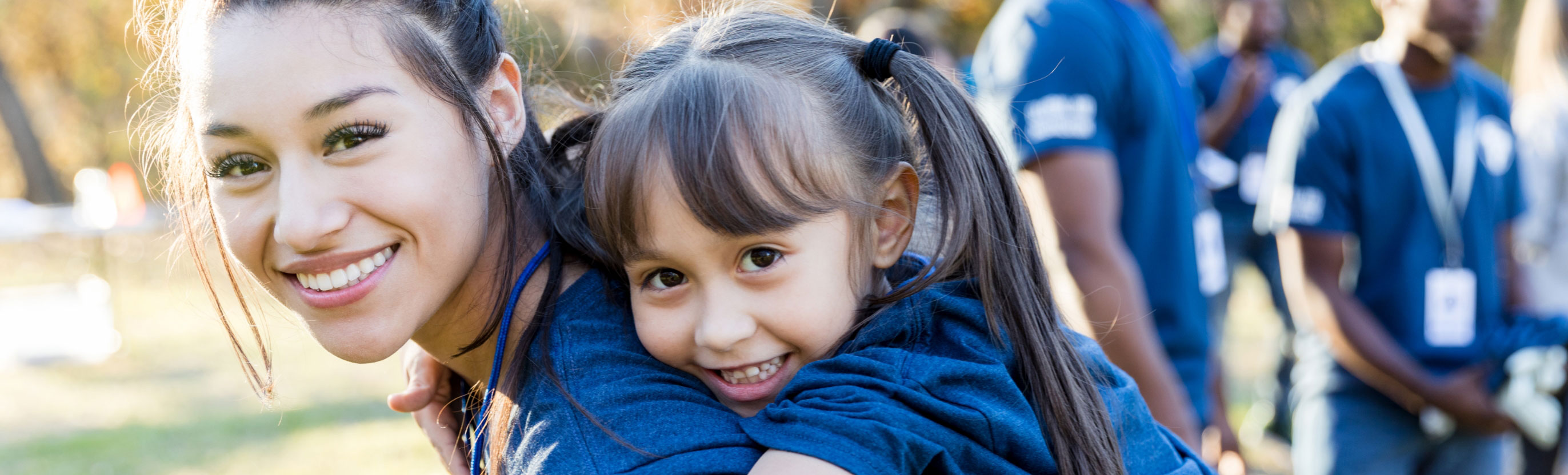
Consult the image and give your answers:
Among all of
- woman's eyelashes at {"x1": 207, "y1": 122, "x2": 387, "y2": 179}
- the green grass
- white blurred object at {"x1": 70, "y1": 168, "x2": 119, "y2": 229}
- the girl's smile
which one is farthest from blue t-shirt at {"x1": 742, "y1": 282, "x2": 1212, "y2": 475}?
white blurred object at {"x1": 70, "y1": 168, "x2": 119, "y2": 229}

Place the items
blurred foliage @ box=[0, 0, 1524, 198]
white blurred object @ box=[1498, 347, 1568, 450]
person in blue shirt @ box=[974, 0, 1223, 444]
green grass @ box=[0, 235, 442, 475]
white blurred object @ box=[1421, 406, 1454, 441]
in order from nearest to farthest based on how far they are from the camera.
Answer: person in blue shirt @ box=[974, 0, 1223, 444] → white blurred object @ box=[1498, 347, 1568, 450] → white blurred object @ box=[1421, 406, 1454, 441] → green grass @ box=[0, 235, 442, 475] → blurred foliage @ box=[0, 0, 1524, 198]

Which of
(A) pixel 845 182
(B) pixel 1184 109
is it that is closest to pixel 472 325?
(A) pixel 845 182

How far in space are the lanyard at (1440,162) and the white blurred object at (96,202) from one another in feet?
36.4

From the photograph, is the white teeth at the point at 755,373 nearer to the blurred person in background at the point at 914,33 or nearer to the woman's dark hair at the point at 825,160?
the woman's dark hair at the point at 825,160

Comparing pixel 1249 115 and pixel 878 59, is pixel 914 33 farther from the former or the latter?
pixel 1249 115

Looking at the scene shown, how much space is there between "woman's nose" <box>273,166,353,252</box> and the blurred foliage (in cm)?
424

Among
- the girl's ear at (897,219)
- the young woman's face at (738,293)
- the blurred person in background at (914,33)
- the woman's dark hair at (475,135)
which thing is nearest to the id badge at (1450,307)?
the blurred person in background at (914,33)

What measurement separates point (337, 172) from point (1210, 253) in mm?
Answer: 3289

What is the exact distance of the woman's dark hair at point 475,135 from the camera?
61.0 inches

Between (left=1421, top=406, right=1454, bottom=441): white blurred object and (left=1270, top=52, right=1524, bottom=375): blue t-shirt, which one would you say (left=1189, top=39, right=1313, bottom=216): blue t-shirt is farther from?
(left=1421, top=406, right=1454, bottom=441): white blurred object

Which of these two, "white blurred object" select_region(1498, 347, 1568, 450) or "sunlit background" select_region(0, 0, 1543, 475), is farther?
"sunlit background" select_region(0, 0, 1543, 475)

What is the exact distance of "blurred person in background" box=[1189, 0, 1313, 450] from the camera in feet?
19.7

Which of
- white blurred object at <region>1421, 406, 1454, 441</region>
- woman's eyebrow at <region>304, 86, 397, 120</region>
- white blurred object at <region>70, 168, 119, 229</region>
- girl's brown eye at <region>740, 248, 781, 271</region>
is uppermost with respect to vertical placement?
woman's eyebrow at <region>304, 86, 397, 120</region>

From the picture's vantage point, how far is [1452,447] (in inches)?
132
